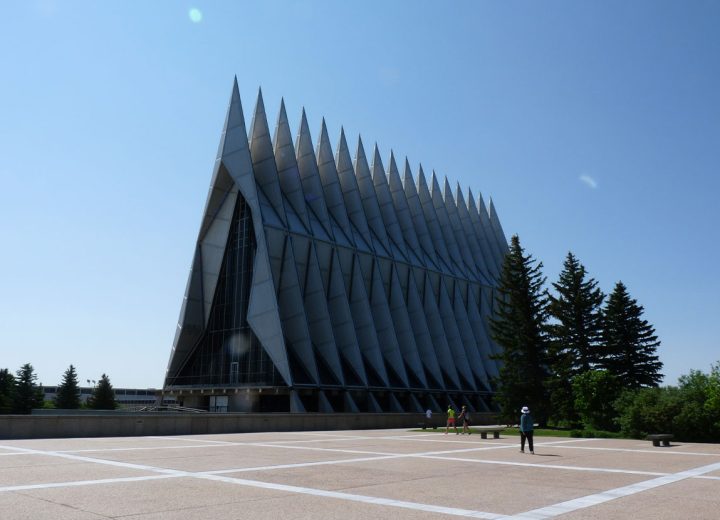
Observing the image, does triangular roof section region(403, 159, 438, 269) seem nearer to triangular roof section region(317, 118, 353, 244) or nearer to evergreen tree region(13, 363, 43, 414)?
triangular roof section region(317, 118, 353, 244)

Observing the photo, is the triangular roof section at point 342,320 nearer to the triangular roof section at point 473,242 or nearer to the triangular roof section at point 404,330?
the triangular roof section at point 404,330

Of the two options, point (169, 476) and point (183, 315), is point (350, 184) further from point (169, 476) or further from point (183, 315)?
point (169, 476)

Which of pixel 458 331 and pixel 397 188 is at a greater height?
pixel 397 188

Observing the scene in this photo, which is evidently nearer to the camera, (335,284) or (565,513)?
(565,513)

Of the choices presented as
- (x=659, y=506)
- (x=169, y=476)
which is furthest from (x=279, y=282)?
(x=659, y=506)

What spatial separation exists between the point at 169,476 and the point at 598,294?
33399 millimetres

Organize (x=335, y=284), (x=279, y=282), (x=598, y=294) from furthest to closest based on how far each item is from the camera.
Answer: (x=335, y=284) < (x=279, y=282) < (x=598, y=294)

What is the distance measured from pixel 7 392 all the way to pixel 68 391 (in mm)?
11758

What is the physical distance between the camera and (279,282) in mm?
43156

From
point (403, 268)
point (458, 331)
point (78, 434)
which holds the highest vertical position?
point (403, 268)

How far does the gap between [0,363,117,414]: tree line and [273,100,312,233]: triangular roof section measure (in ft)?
142

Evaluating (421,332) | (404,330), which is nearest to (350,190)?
(404,330)

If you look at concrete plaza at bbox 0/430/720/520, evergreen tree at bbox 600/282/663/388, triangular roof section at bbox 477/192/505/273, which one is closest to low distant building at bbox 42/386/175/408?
triangular roof section at bbox 477/192/505/273

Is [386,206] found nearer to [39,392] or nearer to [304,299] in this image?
[304,299]
